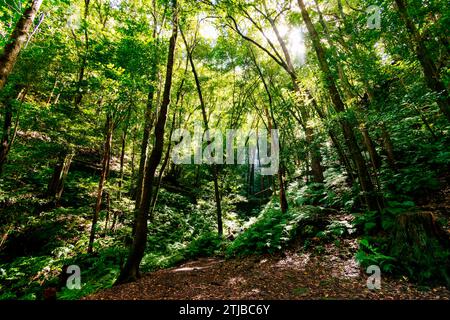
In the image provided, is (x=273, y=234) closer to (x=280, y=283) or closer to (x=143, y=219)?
(x=280, y=283)

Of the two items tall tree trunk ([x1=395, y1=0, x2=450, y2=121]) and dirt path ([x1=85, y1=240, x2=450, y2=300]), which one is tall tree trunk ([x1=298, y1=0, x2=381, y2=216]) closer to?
dirt path ([x1=85, y1=240, x2=450, y2=300])

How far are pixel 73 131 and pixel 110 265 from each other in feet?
17.4

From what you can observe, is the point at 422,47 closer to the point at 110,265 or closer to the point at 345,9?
the point at 345,9

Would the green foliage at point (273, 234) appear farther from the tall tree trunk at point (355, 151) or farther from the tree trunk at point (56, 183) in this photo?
the tree trunk at point (56, 183)

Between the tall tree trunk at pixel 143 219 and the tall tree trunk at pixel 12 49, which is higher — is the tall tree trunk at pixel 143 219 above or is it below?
below

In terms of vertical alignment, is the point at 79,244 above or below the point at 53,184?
below

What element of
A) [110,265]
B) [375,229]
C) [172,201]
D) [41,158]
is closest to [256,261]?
[375,229]

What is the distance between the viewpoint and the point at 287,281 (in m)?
5.03

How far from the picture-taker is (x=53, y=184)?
35.9 feet

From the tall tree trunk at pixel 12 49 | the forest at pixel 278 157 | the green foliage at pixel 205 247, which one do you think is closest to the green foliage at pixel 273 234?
the forest at pixel 278 157

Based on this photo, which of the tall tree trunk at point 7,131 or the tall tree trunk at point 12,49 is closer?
the tall tree trunk at point 12,49

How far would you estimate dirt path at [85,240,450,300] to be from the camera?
4125 millimetres

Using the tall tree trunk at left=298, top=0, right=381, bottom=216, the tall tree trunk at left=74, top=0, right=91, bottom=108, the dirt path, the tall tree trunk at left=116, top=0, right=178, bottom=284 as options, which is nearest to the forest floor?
the dirt path

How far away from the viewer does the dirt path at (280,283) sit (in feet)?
13.5
